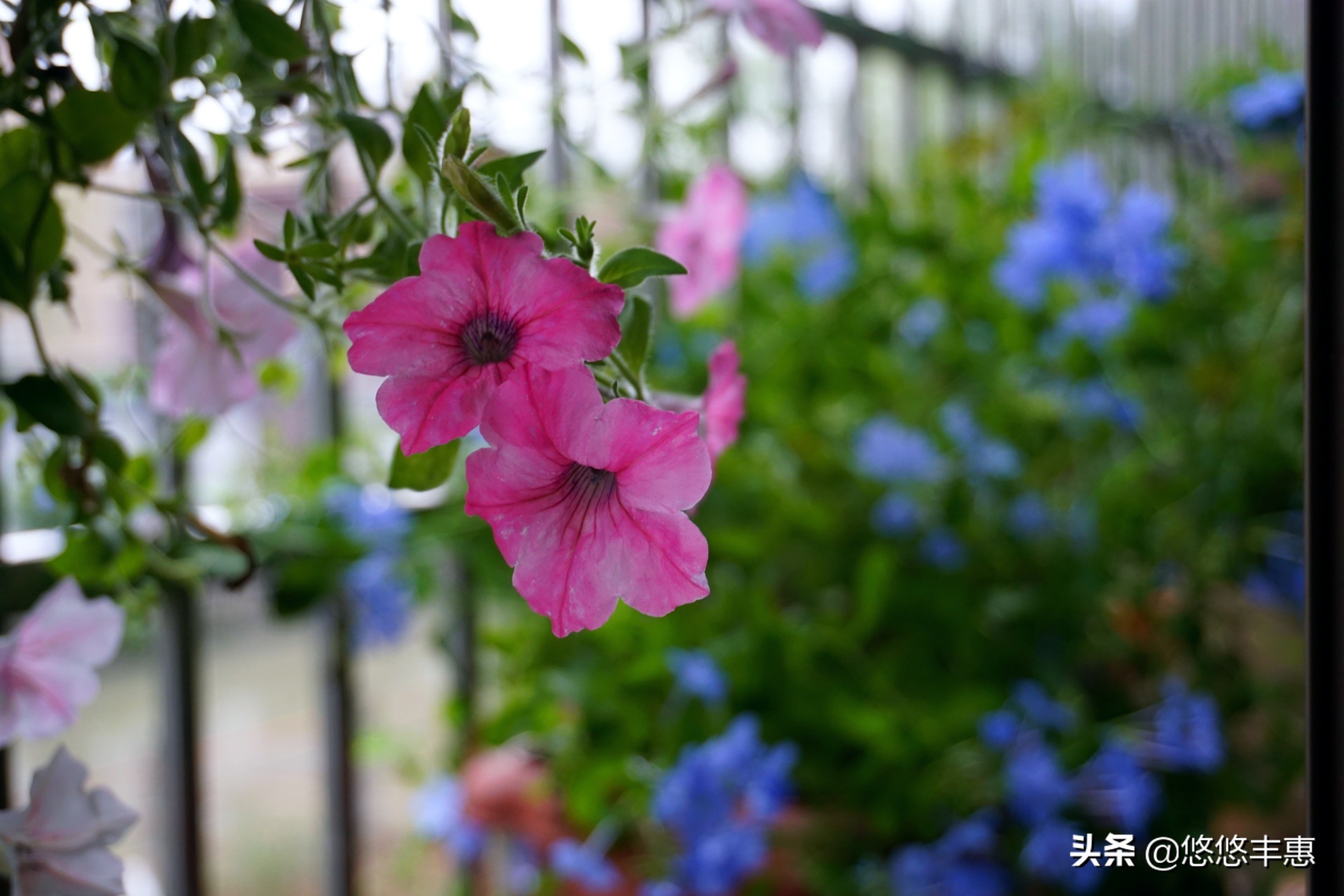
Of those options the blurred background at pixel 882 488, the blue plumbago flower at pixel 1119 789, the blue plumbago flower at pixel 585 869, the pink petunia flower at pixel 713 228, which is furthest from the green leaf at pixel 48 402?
the blue plumbago flower at pixel 1119 789

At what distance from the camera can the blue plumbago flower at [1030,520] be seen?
3.29 feet

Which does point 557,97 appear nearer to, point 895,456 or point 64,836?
point 64,836

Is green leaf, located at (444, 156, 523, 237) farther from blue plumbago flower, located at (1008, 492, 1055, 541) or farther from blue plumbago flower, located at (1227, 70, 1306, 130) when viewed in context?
blue plumbago flower, located at (1227, 70, 1306, 130)

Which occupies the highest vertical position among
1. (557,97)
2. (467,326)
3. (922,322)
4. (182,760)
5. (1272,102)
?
(1272,102)

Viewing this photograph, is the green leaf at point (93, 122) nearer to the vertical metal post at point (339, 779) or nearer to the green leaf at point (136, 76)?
the green leaf at point (136, 76)

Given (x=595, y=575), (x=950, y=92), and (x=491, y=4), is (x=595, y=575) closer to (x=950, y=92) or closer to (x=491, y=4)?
(x=491, y=4)

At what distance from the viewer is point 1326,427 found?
0.26 metres

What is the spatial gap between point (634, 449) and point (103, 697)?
2.29m

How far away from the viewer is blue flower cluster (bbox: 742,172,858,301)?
1.03m

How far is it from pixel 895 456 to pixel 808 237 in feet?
0.84

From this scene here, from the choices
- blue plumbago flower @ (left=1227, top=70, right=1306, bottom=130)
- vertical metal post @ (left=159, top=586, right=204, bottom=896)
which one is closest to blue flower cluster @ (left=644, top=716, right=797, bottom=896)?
vertical metal post @ (left=159, top=586, right=204, bottom=896)

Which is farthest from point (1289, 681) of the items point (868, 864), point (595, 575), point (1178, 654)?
point (595, 575)

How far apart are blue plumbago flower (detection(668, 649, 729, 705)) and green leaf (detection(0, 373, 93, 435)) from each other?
52cm

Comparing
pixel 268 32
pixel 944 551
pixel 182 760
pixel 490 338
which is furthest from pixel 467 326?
pixel 944 551
